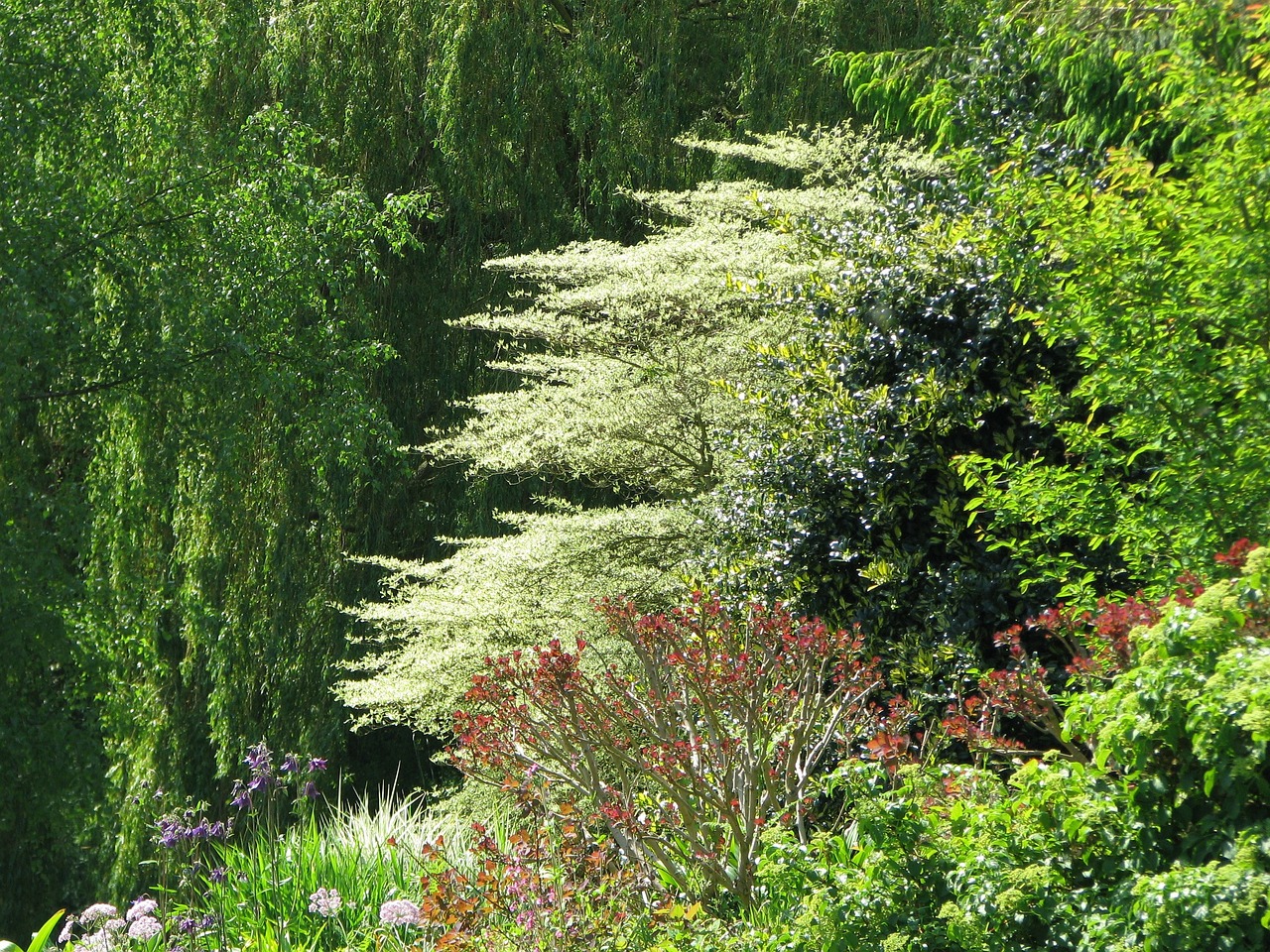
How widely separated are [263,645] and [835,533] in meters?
5.77

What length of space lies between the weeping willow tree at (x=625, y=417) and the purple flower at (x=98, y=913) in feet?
7.83

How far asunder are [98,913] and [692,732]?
7.11ft

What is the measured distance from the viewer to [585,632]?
676cm

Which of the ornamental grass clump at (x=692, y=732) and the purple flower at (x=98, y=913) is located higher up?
the ornamental grass clump at (x=692, y=732)

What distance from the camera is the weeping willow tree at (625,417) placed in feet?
22.5

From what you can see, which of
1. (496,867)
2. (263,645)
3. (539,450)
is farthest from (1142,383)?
(263,645)

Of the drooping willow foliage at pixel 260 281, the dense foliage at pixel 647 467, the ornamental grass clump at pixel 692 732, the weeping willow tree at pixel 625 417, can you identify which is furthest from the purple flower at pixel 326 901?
the drooping willow foliage at pixel 260 281

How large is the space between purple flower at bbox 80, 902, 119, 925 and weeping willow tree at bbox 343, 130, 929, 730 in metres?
2.39

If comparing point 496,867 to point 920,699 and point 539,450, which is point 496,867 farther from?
point 539,450

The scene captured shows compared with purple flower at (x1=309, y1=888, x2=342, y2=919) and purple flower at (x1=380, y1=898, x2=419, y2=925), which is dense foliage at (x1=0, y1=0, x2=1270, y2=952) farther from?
purple flower at (x1=309, y1=888, x2=342, y2=919)

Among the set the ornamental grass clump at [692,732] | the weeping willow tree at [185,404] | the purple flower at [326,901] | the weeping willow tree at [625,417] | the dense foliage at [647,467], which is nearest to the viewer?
the dense foliage at [647,467]

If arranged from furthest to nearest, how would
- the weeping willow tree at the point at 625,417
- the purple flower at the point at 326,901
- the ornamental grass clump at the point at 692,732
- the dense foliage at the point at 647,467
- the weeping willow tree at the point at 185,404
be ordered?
the weeping willow tree at the point at 185,404, the weeping willow tree at the point at 625,417, the purple flower at the point at 326,901, the ornamental grass clump at the point at 692,732, the dense foliage at the point at 647,467

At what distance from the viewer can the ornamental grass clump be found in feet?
13.0

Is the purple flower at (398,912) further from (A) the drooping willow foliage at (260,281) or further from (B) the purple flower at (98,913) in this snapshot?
(A) the drooping willow foliage at (260,281)
